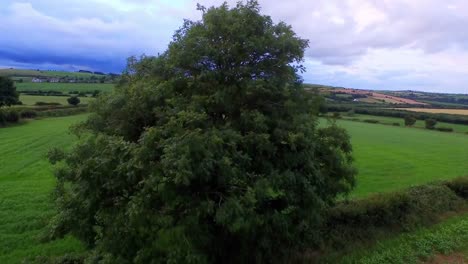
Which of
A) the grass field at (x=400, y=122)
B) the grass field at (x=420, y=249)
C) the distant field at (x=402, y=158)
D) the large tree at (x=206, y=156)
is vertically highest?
the large tree at (x=206, y=156)

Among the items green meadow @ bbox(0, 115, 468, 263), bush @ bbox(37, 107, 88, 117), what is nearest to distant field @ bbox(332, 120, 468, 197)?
green meadow @ bbox(0, 115, 468, 263)

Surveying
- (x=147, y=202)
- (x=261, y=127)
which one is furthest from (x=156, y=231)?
(x=261, y=127)

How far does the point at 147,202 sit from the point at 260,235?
369 centimetres

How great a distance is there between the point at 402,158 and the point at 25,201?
4037cm

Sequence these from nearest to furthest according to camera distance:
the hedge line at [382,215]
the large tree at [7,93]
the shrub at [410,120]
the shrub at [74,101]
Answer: the hedge line at [382,215] < the large tree at [7,93] < the shrub at [74,101] < the shrub at [410,120]

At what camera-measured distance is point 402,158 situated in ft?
156

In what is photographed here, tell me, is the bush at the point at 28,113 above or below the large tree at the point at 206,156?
below

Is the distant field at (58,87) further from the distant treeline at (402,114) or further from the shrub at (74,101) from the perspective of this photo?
the distant treeline at (402,114)

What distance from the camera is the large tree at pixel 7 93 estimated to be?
226ft

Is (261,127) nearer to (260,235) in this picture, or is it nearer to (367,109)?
(260,235)

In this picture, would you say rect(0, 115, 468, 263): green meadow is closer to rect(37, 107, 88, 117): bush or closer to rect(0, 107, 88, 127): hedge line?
rect(0, 107, 88, 127): hedge line

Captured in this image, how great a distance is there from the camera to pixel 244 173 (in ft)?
34.9

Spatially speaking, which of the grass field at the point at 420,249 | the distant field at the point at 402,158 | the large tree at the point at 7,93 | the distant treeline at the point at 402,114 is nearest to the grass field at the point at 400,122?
the distant treeline at the point at 402,114

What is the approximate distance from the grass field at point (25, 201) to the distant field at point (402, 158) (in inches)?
721
